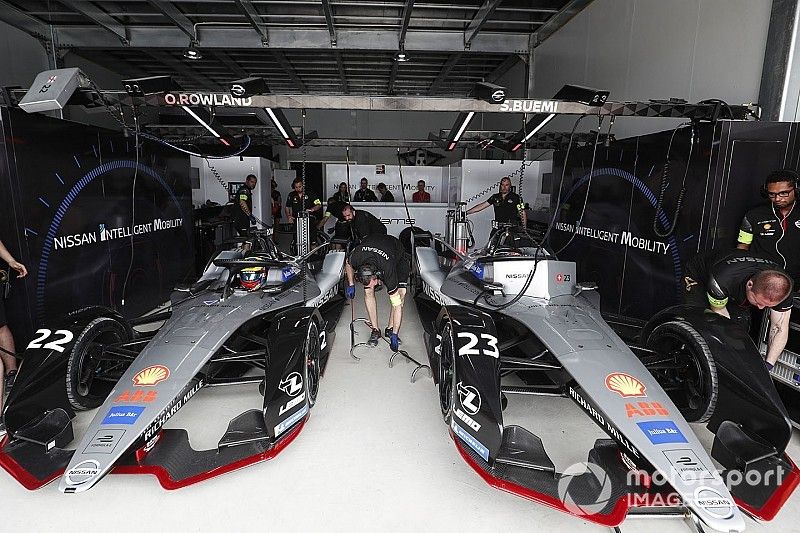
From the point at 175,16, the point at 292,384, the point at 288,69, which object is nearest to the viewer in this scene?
the point at 292,384

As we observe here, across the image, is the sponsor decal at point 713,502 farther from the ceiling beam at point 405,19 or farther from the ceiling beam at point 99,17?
the ceiling beam at point 99,17

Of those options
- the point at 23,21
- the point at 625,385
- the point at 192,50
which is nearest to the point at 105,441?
the point at 625,385

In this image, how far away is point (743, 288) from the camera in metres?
2.93

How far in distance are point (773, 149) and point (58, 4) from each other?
35.0ft

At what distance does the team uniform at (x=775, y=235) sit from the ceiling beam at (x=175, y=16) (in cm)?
853

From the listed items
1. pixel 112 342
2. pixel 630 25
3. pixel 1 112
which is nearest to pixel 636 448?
pixel 112 342

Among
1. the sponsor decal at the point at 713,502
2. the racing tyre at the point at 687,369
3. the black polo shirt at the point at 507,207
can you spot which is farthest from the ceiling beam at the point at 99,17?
the sponsor decal at the point at 713,502

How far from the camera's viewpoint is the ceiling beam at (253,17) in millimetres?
7402

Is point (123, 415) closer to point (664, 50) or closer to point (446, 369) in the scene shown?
point (446, 369)

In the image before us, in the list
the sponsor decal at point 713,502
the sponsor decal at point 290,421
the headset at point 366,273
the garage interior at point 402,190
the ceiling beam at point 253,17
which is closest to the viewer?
the sponsor decal at point 713,502

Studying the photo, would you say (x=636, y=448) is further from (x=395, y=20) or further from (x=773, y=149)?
(x=395, y=20)

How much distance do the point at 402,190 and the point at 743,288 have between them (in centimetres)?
348
